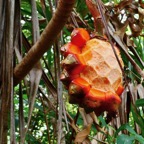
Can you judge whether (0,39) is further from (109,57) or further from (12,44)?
(109,57)

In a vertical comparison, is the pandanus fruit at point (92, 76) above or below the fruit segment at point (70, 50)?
below

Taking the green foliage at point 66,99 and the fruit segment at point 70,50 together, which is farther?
the green foliage at point 66,99

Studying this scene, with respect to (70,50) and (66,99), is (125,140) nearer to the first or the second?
(70,50)

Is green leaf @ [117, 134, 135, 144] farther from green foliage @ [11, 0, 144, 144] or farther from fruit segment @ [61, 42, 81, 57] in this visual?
fruit segment @ [61, 42, 81, 57]

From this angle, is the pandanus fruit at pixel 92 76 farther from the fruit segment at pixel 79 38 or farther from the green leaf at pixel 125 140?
the green leaf at pixel 125 140

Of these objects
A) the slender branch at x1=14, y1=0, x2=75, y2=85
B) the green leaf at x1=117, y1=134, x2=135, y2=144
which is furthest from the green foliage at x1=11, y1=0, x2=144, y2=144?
the slender branch at x1=14, y1=0, x2=75, y2=85

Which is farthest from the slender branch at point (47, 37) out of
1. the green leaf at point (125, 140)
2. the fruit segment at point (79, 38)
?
the green leaf at point (125, 140)
